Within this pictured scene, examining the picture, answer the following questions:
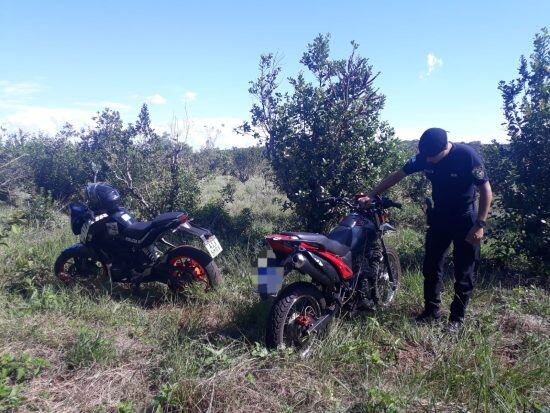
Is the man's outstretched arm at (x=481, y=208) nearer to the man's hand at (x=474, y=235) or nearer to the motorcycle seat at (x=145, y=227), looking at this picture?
the man's hand at (x=474, y=235)

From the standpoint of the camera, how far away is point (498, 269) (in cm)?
516

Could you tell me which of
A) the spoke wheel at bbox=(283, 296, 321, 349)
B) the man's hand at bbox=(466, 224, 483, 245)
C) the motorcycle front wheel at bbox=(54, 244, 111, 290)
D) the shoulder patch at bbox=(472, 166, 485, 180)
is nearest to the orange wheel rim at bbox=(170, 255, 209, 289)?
the motorcycle front wheel at bbox=(54, 244, 111, 290)

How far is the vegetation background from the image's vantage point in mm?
2631

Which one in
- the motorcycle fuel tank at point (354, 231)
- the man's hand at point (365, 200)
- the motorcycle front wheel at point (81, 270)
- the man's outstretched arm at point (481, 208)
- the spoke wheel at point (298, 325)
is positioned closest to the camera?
the spoke wheel at point (298, 325)

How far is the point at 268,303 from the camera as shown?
391cm

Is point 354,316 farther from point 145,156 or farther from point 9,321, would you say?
point 145,156

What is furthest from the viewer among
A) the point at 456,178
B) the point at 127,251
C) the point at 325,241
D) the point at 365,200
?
the point at 127,251

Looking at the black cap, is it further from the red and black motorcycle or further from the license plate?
the license plate

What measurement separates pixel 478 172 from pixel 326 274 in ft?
4.79

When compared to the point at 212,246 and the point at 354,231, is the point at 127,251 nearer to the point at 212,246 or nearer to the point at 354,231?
the point at 212,246

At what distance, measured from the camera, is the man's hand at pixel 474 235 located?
3.37 meters

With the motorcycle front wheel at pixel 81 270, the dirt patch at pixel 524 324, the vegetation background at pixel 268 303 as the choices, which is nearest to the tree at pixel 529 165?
the vegetation background at pixel 268 303

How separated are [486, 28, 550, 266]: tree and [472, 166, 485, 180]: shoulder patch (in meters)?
1.90

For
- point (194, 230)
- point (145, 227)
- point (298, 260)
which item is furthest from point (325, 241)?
point (145, 227)
